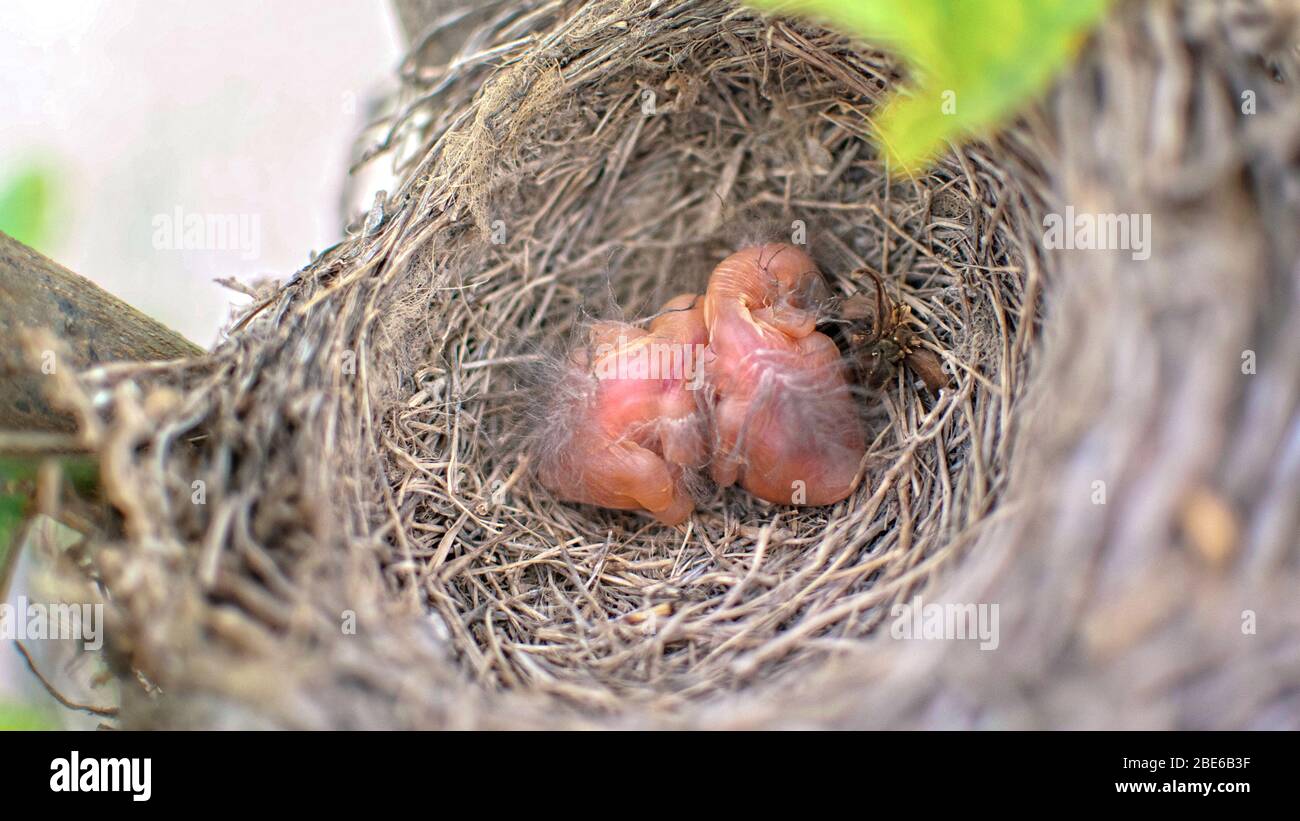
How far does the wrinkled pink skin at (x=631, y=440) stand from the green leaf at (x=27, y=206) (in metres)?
0.89

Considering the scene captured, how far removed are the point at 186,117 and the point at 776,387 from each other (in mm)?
1908

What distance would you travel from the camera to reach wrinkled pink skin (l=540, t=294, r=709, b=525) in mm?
1252

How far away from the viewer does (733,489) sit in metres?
1.37

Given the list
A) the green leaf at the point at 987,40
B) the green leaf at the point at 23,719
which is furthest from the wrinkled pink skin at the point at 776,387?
the green leaf at the point at 23,719

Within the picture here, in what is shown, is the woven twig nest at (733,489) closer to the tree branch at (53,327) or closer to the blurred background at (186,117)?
the tree branch at (53,327)

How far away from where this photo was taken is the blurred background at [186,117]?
6.77 ft

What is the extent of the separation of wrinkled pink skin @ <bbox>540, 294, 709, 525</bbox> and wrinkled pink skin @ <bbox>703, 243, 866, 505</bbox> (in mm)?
55

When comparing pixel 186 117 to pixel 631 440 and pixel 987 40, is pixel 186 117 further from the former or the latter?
pixel 987 40

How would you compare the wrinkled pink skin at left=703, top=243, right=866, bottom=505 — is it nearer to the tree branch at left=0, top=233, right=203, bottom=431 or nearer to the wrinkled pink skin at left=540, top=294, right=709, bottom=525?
the wrinkled pink skin at left=540, top=294, right=709, bottom=525

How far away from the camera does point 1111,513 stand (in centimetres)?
66

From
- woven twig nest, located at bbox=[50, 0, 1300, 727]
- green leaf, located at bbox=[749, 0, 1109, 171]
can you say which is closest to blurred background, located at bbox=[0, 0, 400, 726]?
woven twig nest, located at bbox=[50, 0, 1300, 727]
